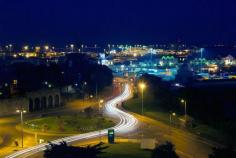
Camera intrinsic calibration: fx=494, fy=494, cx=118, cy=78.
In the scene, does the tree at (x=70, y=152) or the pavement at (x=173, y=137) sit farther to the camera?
the pavement at (x=173, y=137)

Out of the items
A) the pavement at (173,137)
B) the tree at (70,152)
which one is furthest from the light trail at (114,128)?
the tree at (70,152)

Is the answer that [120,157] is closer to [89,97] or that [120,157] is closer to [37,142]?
[37,142]

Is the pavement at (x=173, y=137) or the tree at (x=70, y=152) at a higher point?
the tree at (x=70, y=152)

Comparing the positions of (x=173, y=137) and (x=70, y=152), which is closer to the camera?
(x=70, y=152)

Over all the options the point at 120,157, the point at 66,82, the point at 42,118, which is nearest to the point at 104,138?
the point at 120,157

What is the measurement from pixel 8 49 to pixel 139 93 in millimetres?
131084

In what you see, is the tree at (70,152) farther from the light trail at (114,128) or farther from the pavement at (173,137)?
the light trail at (114,128)

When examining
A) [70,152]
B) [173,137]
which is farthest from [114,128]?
[70,152]

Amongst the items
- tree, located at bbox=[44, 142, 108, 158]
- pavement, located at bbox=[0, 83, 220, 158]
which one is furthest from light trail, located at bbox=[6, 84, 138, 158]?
tree, located at bbox=[44, 142, 108, 158]

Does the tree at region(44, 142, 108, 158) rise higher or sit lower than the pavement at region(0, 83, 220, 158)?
higher

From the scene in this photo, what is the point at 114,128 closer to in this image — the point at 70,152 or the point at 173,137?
the point at 173,137

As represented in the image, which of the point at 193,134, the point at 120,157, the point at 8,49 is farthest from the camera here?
the point at 8,49

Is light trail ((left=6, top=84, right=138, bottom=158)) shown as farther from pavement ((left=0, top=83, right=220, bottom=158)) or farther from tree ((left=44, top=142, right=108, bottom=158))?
tree ((left=44, top=142, right=108, bottom=158))

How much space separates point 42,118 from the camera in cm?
4722
